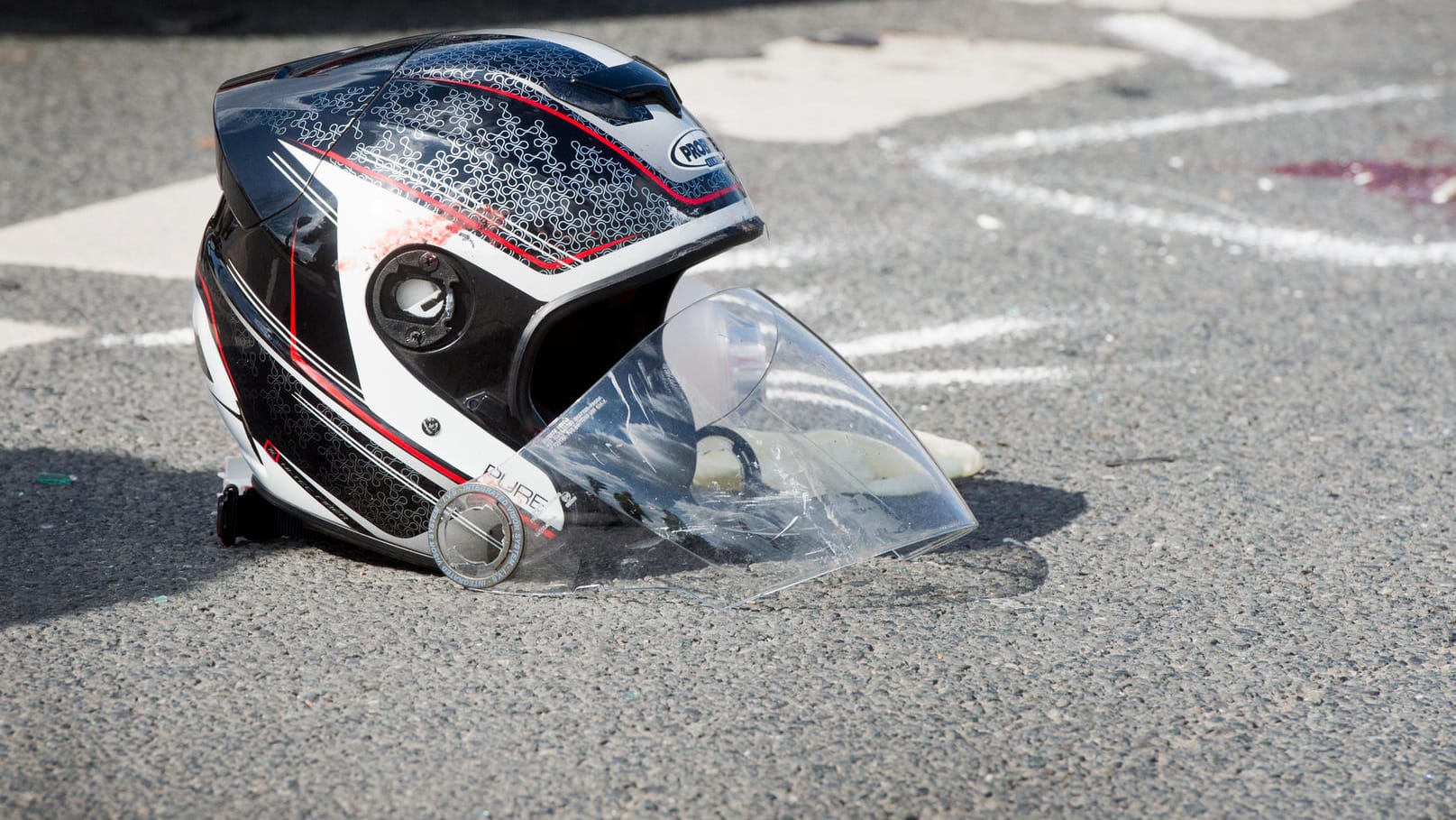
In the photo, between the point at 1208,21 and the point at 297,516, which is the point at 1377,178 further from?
the point at 297,516

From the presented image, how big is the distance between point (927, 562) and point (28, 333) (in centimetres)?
278

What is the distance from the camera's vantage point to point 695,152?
9.00 ft

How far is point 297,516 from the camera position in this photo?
2832mm

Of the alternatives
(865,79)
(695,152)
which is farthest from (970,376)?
(865,79)

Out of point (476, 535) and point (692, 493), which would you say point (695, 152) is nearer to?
point (692, 493)

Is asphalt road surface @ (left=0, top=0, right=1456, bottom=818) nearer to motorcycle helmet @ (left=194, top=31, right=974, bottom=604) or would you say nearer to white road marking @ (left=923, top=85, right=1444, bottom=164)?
white road marking @ (left=923, top=85, right=1444, bottom=164)

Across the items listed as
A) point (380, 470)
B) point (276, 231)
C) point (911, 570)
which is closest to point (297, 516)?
point (380, 470)

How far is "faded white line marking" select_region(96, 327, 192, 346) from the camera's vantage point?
13.5 feet

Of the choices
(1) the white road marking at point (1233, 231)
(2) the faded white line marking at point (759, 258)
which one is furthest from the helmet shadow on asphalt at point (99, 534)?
(1) the white road marking at point (1233, 231)

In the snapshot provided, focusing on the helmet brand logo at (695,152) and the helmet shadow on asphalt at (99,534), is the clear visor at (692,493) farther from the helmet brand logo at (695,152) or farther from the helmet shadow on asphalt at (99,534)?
the helmet shadow on asphalt at (99,534)

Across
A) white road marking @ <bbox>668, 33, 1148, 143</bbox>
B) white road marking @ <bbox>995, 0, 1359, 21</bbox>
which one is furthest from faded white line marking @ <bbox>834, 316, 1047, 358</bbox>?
white road marking @ <bbox>995, 0, 1359, 21</bbox>

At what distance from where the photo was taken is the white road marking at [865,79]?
6441 mm

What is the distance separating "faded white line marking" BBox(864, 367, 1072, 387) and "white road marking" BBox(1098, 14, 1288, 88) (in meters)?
3.90

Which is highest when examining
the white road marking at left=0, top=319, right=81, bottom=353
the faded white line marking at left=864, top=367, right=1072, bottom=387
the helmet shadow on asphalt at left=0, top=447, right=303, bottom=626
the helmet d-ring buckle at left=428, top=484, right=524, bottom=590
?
the helmet d-ring buckle at left=428, top=484, right=524, bottom=590
